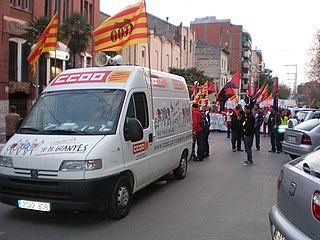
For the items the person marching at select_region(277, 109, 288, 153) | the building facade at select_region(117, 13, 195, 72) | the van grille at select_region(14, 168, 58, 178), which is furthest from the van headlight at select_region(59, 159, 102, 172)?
the building facade at select_region(117, 13, 195, 72)

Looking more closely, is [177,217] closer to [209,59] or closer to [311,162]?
[311,162]

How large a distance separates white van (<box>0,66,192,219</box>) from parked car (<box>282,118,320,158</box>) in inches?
201

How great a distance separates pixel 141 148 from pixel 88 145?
1380mm

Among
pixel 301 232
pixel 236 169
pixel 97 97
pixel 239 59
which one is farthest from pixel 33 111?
pixel 239 59

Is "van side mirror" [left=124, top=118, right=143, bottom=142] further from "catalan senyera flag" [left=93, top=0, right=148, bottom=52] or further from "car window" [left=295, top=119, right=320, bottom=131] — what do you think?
"car window" [left=295, top=119, right=320, bottom=131]

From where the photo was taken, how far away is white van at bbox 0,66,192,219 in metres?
5.29

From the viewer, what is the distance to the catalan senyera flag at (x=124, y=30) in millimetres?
8570

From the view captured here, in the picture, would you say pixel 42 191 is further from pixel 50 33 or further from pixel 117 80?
pixel 50 33

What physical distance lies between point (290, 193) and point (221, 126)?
23.7 metres

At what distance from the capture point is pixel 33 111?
657cm

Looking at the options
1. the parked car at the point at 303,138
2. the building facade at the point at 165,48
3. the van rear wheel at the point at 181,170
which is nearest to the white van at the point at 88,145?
the van rear wheel at the point at 181,170

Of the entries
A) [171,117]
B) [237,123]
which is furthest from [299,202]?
[237,123]

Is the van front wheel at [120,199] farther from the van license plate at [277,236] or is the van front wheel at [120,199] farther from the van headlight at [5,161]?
the van license plate at [277,236]

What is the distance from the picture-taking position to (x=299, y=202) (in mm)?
3316
